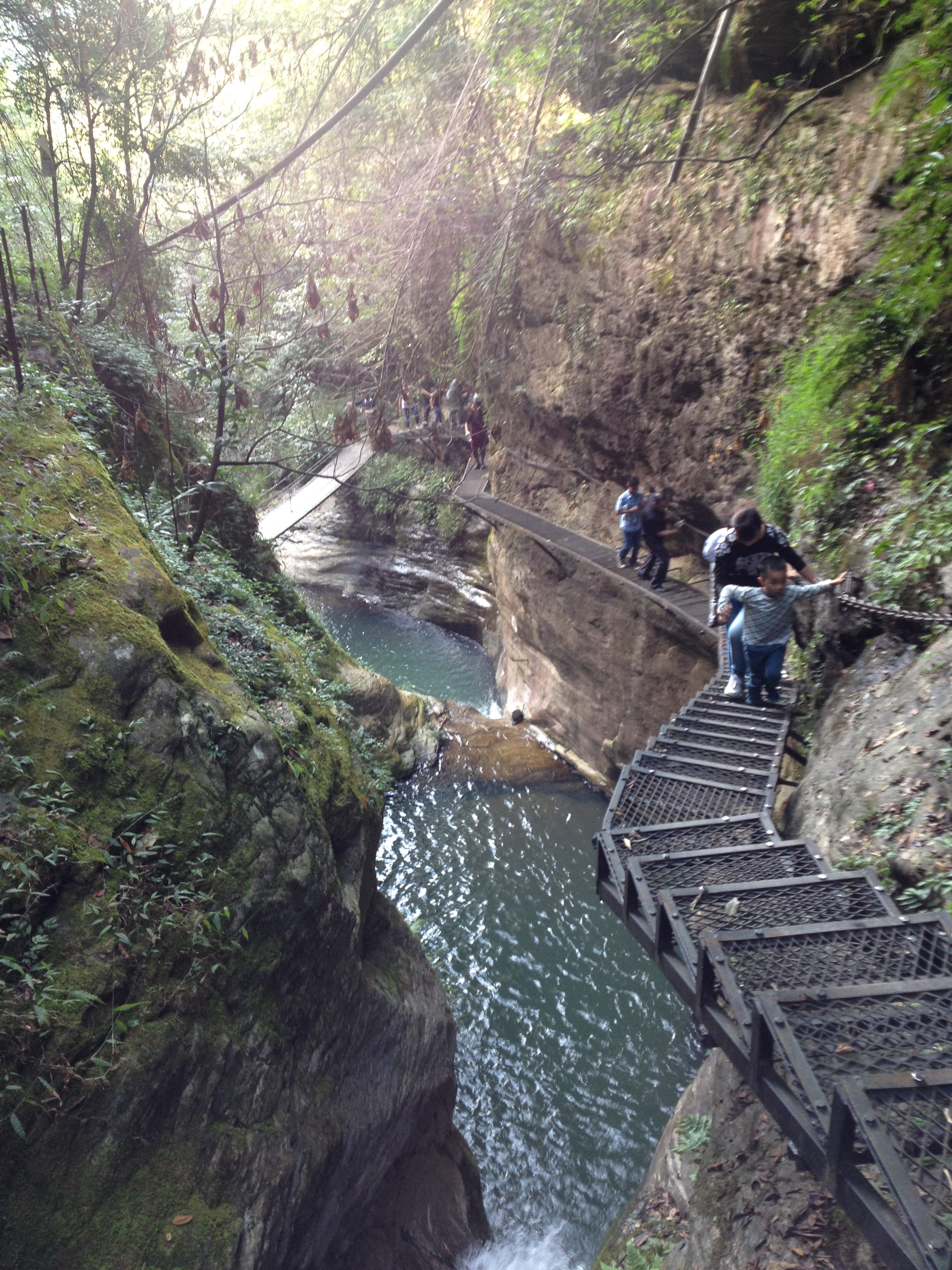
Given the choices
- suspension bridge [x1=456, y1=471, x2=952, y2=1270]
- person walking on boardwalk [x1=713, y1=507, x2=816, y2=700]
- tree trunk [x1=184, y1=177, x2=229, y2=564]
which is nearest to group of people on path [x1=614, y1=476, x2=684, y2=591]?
person walking on boardwalk [x1=713, y1=507, x2=816, y2=700]

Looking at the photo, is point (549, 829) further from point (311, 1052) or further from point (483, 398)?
point (483, 398)

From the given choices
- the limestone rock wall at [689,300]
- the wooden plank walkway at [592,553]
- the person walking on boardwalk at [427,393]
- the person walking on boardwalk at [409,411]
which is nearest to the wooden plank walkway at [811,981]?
the wooden plank walkway at [592,553]

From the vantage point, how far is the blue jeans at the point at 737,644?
6539 mm

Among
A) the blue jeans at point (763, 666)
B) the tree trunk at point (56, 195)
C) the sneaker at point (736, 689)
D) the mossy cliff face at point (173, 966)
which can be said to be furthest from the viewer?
the tree trunk at point (56, 195)

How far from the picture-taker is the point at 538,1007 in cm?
869

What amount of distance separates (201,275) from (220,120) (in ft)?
13.0

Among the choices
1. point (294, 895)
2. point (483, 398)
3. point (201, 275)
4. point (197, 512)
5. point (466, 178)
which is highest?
point (466, 178)

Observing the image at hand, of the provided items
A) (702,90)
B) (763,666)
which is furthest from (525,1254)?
(702,90)

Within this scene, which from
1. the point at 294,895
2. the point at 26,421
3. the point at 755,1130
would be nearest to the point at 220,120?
the point at 26,421

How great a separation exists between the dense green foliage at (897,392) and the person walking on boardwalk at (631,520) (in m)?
2.41

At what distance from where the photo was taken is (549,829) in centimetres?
1161

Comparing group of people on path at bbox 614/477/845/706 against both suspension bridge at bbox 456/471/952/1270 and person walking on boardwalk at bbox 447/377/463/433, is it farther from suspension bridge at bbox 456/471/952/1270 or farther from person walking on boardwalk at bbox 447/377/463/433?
person walking on boardwalk at bbox 447/377/463/433

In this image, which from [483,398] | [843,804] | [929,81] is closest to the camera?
[843,804]

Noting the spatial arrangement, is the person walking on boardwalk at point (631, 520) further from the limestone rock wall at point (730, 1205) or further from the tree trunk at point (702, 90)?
the limestone rock wall at point (730, 1205)
